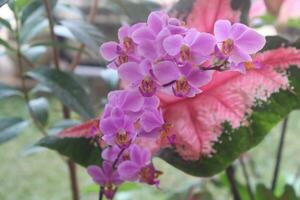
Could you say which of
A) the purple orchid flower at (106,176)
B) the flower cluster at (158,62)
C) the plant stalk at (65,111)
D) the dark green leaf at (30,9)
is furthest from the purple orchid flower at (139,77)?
the dark green leaf at (30,9)

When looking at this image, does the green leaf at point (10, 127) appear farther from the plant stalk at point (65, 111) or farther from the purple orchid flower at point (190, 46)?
the purple orchid flower at point (190, 46)

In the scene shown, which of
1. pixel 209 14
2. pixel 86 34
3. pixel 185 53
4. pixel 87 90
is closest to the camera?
pixel 185 53

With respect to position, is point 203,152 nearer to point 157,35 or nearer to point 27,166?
point 157,35

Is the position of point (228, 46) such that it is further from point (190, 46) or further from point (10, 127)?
point (10, 127)

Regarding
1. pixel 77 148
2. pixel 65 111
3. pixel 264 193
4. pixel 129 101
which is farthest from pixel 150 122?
pixel 65 111

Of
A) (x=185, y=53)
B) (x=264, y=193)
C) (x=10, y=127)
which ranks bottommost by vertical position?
(x=264, y=193)
